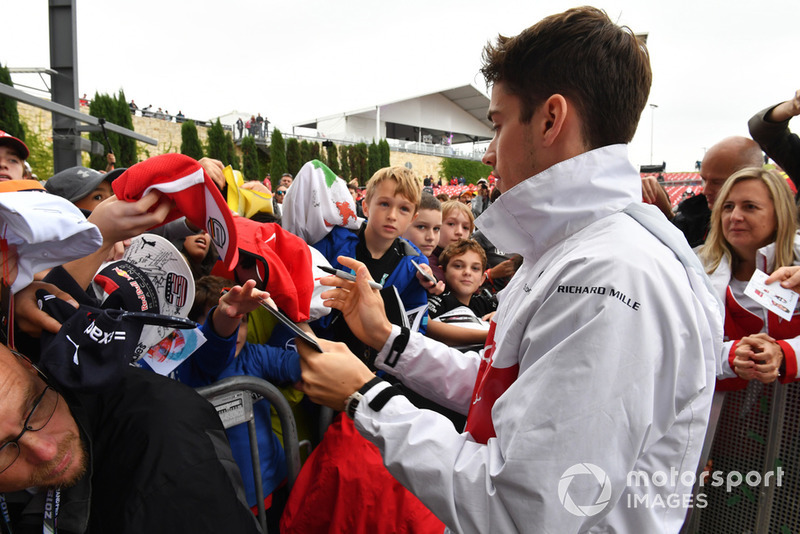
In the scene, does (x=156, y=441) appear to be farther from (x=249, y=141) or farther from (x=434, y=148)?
(x=434, y=148)

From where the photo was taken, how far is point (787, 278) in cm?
211

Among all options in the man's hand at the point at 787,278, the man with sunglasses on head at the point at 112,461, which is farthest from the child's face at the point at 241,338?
the man's hand at the point at 787,278

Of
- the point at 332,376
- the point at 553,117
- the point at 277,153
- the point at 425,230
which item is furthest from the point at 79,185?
the point at 277,153

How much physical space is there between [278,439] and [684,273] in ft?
5.73

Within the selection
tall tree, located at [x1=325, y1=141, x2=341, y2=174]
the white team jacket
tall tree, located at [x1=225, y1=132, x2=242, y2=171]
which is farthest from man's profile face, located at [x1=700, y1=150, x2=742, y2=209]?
tall tree, located at [x1=325, y1=141, x2=341, y2=174]

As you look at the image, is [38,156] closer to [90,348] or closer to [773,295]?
[90,348]

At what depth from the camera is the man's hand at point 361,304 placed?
172 centimetres

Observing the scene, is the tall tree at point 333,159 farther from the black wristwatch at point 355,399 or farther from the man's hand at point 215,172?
the black wristwatch at point 355,399

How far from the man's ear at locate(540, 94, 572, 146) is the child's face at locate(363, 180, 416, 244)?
1.92m

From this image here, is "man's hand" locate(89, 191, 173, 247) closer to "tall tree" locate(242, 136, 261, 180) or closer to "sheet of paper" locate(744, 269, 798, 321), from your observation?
"sheet of paper" locate(744, 269, 798, 321)

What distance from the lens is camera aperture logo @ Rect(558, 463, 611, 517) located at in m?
0.83

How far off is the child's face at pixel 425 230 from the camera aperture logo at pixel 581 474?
3185 millimetres

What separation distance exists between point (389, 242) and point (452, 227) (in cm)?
156

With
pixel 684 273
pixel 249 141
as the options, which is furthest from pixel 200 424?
pixel 249 141
